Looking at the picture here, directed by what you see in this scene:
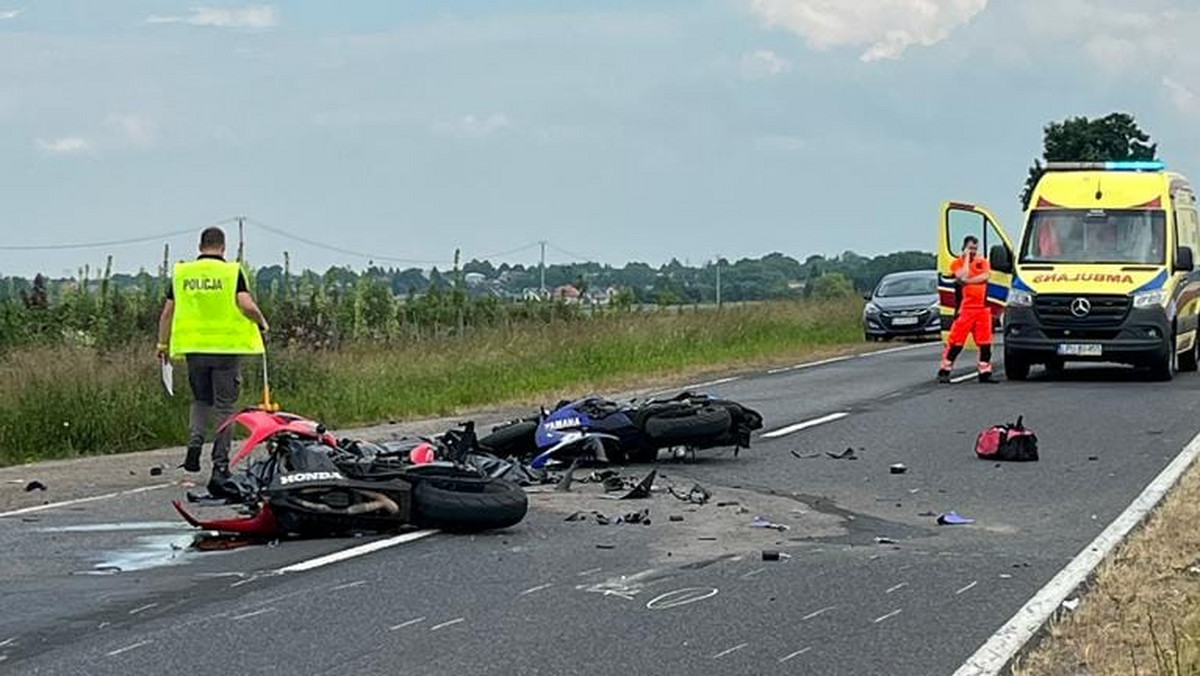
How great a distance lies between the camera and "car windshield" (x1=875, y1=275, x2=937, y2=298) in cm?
3647

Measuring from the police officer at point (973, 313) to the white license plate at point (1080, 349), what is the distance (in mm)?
926

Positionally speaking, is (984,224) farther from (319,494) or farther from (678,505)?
(319,494)

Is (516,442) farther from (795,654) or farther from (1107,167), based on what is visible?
(1107,167)

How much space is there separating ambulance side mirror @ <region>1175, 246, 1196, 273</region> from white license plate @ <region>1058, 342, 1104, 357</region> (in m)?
1.55

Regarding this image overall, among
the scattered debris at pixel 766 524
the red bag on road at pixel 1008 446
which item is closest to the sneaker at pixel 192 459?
the scattered debris at pixel 766 524

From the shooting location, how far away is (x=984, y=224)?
29.1 m

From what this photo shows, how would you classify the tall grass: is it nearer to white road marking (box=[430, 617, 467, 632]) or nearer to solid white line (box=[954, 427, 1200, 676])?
white road marking (box=[430, 617, 467, 632])

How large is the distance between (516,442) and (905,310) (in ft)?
74.5

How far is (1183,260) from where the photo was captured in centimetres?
2273

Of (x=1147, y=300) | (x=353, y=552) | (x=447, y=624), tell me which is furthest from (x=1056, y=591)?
(x=1147, y=300)

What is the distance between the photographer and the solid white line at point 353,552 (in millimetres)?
9578

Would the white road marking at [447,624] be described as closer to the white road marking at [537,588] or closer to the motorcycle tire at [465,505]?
the white road marking at [537,588]

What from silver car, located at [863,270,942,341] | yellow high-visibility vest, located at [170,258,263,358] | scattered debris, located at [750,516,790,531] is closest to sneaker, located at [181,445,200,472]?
yellow high-visibility vest, located at [170,258,263,358]

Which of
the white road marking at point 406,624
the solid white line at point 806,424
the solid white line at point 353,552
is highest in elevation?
the solid white line at point 353,552
